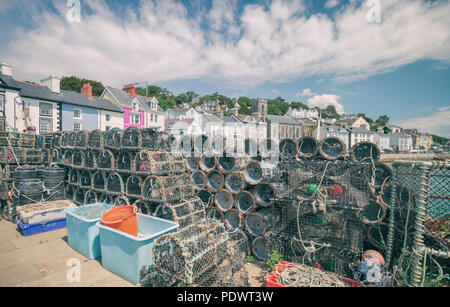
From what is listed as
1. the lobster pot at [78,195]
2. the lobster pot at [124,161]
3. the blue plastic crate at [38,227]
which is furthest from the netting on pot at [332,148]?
the lobster pot at [78,195]

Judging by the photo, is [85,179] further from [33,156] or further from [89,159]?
[33,156]

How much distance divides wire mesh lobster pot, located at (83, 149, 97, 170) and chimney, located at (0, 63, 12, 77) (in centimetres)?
1772

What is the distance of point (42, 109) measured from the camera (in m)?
17.8

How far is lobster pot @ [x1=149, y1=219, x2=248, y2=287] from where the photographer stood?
115 inches

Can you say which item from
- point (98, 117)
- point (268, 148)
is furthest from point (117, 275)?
point (98, 117)

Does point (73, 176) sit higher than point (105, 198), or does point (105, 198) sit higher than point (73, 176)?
point (73, 176)

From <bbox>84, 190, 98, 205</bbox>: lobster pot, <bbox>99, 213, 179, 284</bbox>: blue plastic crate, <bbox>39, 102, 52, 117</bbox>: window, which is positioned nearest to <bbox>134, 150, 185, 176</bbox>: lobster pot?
<bbox>99, 213, 179, 284</bbox>: blue plastic crate

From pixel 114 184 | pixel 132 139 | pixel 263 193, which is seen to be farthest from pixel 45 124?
pixel 263 193

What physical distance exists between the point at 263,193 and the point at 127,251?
2.97 m

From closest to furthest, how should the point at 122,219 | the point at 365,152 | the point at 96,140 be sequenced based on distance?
1. the point at 122,219
2. the point at 365,152
3. the point at 96,140

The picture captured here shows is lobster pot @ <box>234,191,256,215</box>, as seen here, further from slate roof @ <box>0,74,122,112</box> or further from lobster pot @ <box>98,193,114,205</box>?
slate roof @ <box>0,74,122,112</box>

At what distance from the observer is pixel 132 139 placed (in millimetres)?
5559

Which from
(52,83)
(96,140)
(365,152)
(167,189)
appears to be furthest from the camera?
(52,83)
